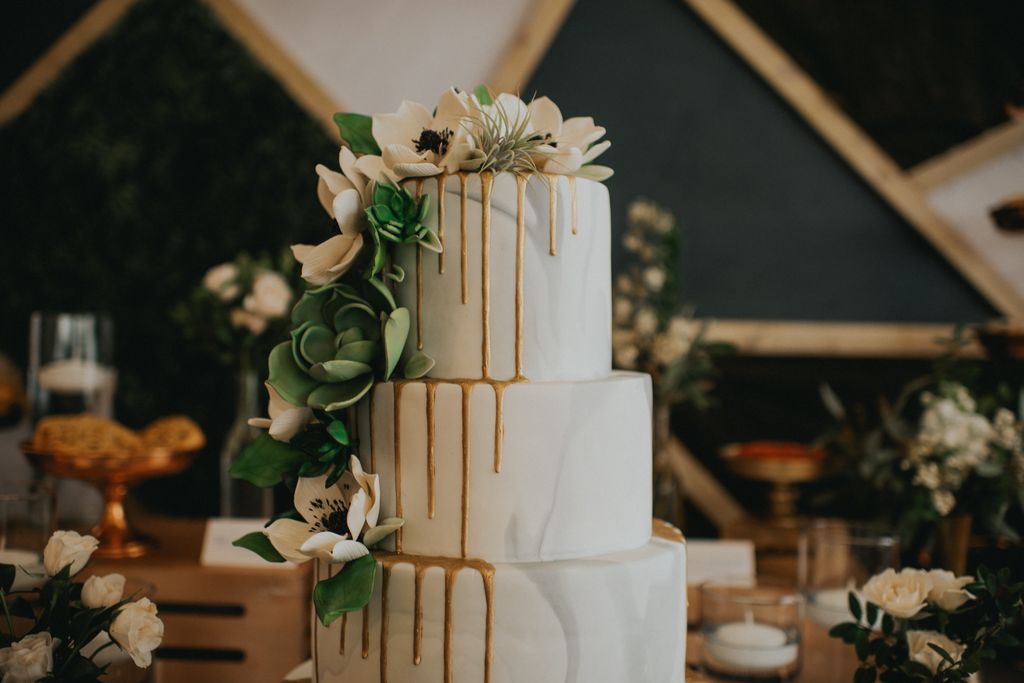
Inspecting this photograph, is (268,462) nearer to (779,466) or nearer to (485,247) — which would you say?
(485,247)

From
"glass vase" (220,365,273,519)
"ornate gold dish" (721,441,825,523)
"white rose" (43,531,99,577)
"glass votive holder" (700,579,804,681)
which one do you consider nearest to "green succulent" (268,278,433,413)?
"white rose" (43,531,99,577)

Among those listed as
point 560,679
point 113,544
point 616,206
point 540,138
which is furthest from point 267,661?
point 616,206

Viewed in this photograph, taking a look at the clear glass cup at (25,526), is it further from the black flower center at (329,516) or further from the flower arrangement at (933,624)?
the flower arrangement at (933,624)

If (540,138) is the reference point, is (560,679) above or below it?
below

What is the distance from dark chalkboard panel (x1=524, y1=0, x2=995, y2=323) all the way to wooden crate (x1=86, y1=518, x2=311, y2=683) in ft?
5.39

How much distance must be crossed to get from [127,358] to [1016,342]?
113 inches

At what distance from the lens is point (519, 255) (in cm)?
124

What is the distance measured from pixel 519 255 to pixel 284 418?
17.1 inches

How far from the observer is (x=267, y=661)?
2.05m

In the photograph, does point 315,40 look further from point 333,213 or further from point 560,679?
point 560,679

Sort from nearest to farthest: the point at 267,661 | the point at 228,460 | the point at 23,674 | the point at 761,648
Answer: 1. the point at 23,674
2. the point at 761,648
3. the point at 267,661
4. the point at 228,460

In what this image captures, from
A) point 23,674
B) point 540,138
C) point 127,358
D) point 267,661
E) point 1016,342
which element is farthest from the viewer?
point 127,358

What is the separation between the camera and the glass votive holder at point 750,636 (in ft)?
5.13

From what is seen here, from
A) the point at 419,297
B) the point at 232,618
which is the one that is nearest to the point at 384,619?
the point at 419,297
